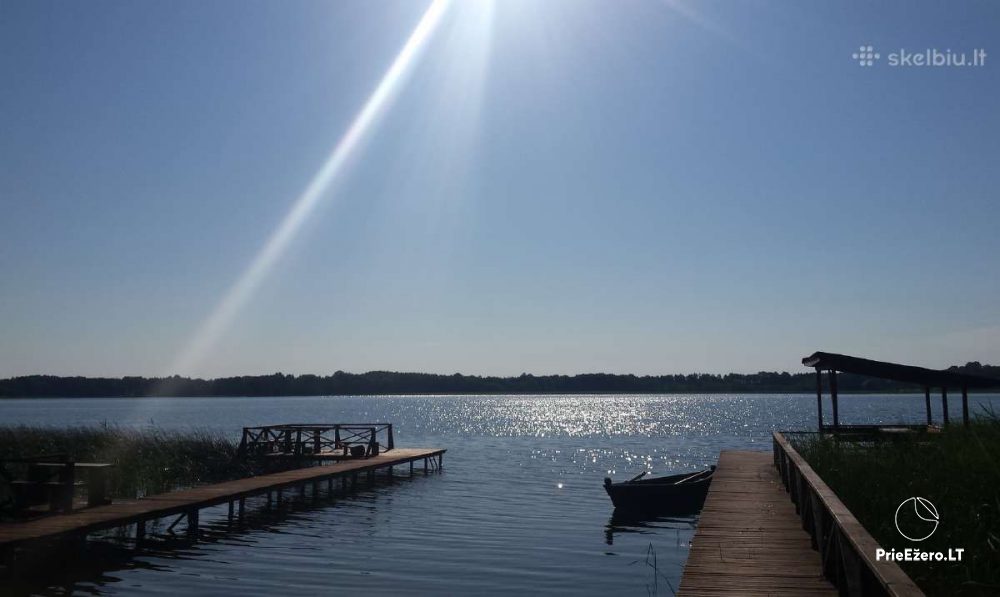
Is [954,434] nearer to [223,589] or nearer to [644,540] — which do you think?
[644,540]

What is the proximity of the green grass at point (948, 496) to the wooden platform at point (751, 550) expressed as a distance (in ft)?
3.06

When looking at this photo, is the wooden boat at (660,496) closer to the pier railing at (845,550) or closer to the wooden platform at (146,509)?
the wooden platform at (146,509)

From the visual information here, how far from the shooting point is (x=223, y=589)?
14359mm

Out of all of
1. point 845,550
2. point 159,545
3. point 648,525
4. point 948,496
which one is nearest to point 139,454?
point 159,545

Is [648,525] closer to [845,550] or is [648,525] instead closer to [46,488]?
[46,488]

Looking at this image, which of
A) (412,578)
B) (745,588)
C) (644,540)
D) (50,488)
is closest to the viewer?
(745,588)

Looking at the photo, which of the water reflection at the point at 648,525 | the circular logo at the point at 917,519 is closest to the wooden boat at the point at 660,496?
the water reflection at the point at 648,525

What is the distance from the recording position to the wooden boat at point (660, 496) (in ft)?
76.8

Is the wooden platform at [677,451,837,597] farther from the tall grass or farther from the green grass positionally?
the tall grass

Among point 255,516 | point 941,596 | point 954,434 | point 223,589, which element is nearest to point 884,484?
point 954,434

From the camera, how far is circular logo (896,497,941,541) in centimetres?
894

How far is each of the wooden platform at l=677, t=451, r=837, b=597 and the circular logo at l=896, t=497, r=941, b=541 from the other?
1.08 metres

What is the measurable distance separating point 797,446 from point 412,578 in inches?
423

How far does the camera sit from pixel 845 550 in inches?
289
